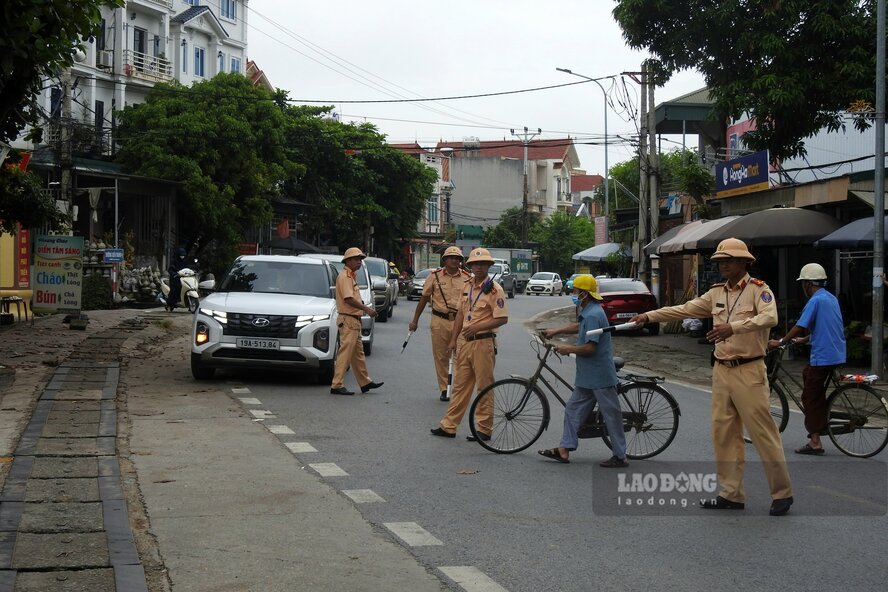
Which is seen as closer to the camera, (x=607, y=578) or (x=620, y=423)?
(x=607, y=578)

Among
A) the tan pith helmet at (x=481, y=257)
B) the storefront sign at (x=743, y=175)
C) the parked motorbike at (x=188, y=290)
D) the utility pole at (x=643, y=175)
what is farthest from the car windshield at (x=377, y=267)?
the tan pith helmet at (x=481, y=257)

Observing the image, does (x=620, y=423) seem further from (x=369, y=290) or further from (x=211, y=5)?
(x=211, y=5)

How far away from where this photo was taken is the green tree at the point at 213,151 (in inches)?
1610

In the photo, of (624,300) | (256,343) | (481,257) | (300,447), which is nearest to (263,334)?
(256,343)

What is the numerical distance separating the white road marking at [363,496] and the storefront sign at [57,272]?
609 inches

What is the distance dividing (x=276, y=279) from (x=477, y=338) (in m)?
6.07

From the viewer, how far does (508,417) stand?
9.88m

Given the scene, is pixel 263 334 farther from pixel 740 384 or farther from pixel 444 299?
pixel 740 384

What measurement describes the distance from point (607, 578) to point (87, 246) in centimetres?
3088

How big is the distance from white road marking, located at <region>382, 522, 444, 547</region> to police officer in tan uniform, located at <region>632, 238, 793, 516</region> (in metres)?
2.11

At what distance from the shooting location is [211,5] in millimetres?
57344

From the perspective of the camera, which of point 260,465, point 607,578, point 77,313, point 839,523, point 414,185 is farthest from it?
point 414,185

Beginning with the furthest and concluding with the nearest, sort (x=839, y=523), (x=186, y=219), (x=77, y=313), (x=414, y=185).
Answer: (x=414, y=185)
(x=186, y=219)
(x=77, y=313)
(x=839, y=523)

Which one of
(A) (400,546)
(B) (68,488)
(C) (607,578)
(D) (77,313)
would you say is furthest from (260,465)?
(D) (77,313)
